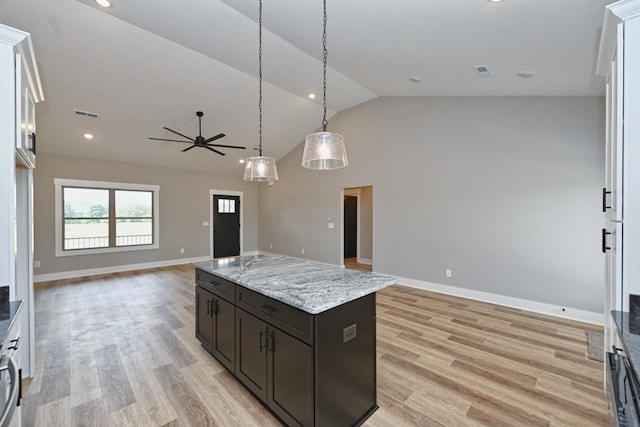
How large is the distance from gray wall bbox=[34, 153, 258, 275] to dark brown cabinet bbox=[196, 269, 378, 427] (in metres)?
5.93

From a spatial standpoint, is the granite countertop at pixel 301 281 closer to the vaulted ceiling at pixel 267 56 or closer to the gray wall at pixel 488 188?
the vaulted ceiling at pixel 267 56

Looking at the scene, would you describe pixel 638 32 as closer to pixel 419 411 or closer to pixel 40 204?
pixel 419 411

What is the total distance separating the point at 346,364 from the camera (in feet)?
5.72

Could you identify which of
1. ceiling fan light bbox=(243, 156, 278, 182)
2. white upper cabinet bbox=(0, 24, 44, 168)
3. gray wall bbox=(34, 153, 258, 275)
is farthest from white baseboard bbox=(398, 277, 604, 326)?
gray wall bbox=(34, 153, 258, 275)

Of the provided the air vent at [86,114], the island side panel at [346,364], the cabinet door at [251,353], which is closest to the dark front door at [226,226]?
the air vent at [86,114]

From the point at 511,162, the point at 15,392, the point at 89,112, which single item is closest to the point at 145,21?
the point at 89,112

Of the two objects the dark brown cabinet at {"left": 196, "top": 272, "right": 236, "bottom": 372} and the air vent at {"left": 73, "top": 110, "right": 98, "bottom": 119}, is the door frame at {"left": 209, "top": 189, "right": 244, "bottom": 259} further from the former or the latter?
the dark brown cabinet at {"left": 196, "top": 272, "right": 236, "bottom": 372}

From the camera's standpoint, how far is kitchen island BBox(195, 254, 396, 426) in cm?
157

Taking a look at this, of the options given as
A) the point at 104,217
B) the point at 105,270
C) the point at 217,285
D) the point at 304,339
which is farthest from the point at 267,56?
the point at 105,270

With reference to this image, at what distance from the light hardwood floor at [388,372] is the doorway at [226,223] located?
172 inches

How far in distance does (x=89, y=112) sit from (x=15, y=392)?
5.28 meters

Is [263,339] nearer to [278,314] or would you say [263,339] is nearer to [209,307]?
[278,314]

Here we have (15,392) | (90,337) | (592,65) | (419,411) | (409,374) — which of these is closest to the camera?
(15,392)

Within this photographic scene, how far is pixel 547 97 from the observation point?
12.2ft
